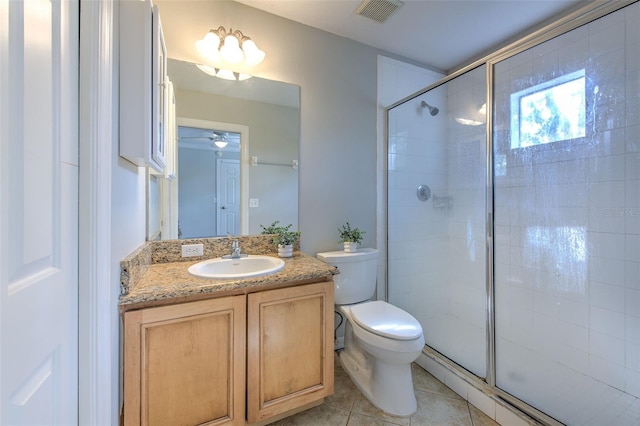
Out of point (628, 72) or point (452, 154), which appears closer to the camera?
point (628, 72)

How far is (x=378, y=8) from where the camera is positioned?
1.70 meters

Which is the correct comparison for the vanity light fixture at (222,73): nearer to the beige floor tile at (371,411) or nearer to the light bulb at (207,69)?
the light bulb at (207,69)

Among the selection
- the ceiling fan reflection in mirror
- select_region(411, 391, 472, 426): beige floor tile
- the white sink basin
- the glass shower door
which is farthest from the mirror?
select_region(411, 391, 472, 426): beige floor tile

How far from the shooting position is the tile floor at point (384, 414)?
4.52ft

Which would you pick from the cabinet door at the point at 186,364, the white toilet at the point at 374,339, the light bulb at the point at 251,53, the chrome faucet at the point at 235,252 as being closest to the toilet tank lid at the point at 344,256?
the white toilet at the point at 374,339

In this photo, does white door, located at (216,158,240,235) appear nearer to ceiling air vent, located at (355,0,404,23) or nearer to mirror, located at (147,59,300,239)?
mirror, located at (147,59,300,239)

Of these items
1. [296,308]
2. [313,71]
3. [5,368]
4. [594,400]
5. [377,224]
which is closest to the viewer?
[5,368]

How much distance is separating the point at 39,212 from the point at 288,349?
106cm

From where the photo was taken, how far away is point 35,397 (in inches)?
22.8

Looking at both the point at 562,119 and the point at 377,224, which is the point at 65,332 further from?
the point at 562,119

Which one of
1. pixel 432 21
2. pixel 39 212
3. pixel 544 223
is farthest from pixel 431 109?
pixel 39 212

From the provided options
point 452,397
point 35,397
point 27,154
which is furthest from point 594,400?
point 27,154

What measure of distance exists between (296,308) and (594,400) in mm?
1640

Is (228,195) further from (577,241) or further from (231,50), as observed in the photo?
(577,241)
